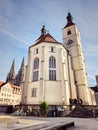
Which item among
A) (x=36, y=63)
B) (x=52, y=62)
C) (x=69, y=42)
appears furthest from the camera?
(x=69, y=42)

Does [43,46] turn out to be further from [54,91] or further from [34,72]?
[54,91]

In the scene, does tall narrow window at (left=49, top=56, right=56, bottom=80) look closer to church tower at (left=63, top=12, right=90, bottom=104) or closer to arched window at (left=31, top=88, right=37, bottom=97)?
arched window at (left=31, top=88, right=37, bottom=97)

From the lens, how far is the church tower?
96.8 ft

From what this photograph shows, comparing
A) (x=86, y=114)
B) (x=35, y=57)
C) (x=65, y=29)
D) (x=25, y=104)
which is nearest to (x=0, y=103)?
(x=25, y=104)

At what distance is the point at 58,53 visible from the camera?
28.5m

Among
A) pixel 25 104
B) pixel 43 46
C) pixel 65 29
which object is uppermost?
pixel 65 29

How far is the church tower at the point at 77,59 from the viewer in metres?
29.5

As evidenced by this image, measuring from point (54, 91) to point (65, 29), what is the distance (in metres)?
27.5

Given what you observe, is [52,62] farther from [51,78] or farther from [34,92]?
[34,92]

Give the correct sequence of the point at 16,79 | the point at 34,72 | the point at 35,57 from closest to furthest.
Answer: the point at 34,72, the point at 35,57, the point at 16,79

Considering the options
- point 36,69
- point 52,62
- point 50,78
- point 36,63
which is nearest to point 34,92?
point 50,78

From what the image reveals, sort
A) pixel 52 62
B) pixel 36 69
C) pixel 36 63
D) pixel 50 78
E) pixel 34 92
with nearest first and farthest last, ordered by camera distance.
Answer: pixel 34 92
pixel 50 78
pixel 36 69
pixel 52 62
pixel 36 63

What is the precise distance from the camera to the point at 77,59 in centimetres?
→ 3369

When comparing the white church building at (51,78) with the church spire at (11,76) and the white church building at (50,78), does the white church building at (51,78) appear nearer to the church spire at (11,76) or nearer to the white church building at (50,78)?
the white church building at (50,78)
